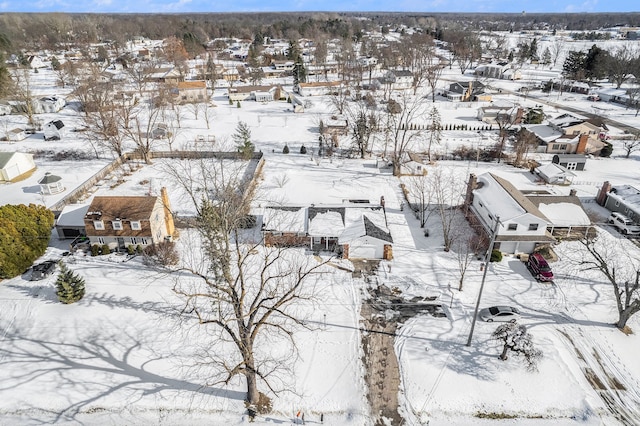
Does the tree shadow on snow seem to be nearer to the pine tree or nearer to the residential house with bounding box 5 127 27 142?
the pine tree

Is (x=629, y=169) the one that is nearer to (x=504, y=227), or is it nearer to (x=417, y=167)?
(x=417, y=167)

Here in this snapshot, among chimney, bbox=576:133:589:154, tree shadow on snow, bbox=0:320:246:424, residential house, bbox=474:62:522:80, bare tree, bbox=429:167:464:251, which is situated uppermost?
residential house, bbox=474:62:522:80

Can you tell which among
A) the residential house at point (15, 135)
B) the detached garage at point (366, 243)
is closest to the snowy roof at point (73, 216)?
the detached garage at point (366, 243)

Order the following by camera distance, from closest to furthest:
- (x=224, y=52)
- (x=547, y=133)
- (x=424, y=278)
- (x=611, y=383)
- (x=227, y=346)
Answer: (x=611, y=383), (x=227, y=346), (x=424, y=278), (x=547, y=133), (x=224, y=52)

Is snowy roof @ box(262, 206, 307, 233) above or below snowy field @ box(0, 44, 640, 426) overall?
above

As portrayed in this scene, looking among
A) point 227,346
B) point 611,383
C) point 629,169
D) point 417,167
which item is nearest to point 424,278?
point 611,383

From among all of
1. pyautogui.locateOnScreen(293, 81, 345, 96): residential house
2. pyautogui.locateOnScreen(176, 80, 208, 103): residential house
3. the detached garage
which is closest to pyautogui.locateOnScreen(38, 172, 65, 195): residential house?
the detached garage

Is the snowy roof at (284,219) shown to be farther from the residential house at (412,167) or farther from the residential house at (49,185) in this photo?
the residential house at (49,185)
